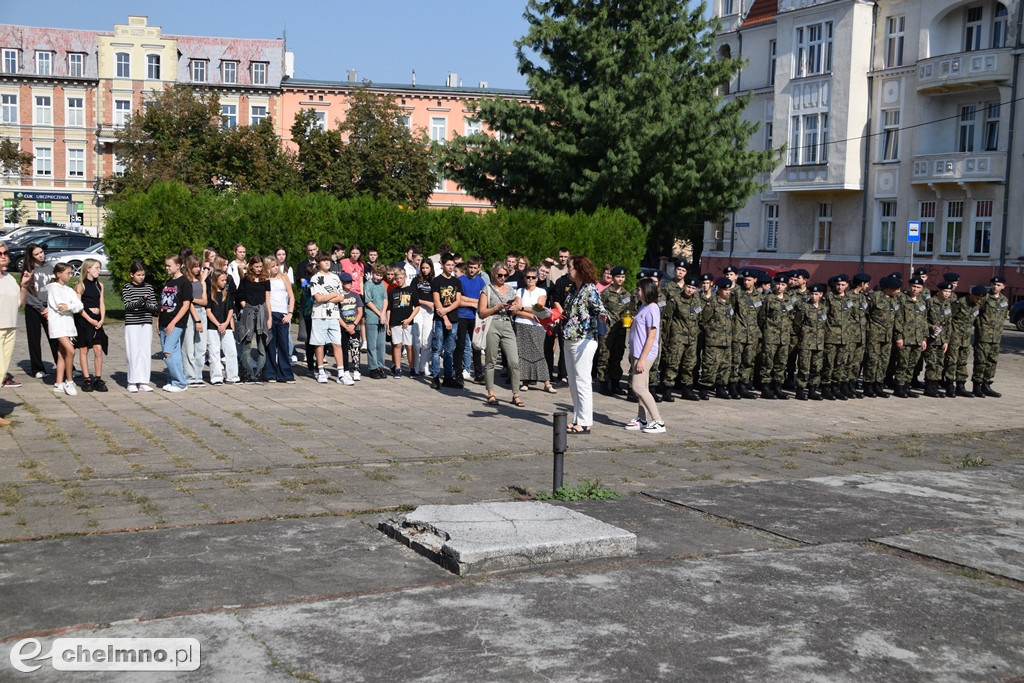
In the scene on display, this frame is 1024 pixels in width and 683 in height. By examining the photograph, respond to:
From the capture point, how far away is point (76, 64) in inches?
2872

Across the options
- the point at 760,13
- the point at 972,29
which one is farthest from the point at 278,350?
the point at 760,13

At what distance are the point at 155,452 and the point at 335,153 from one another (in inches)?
1560

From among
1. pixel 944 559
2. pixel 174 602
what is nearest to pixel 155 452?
pixel 174 602

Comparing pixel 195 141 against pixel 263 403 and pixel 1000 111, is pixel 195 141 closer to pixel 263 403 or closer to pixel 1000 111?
pixel 1000 111

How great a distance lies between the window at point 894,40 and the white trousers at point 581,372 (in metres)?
33.9

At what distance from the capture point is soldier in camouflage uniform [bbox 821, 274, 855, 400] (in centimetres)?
1584

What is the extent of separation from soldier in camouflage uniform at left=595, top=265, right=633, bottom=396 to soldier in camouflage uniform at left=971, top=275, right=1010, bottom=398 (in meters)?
5.77

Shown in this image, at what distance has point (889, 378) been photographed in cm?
1700

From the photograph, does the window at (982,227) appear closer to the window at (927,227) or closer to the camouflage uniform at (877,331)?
the window at (927,227)

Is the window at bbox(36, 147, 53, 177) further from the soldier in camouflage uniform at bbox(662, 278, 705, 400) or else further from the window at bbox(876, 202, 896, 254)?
the soldier in camouflage uniform at bbox(662, 278, 705, 400)

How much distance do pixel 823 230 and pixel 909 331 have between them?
2951 centimetres

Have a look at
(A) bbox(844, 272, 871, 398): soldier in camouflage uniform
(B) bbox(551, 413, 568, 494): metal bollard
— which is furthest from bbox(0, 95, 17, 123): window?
(B) bbox(551, 413, 568, 494): metal bollard

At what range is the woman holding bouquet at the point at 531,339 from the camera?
14898 millimetres

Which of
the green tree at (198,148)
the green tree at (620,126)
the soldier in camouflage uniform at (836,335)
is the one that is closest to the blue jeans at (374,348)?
the soldier in camouflage uniform at (836,335)
